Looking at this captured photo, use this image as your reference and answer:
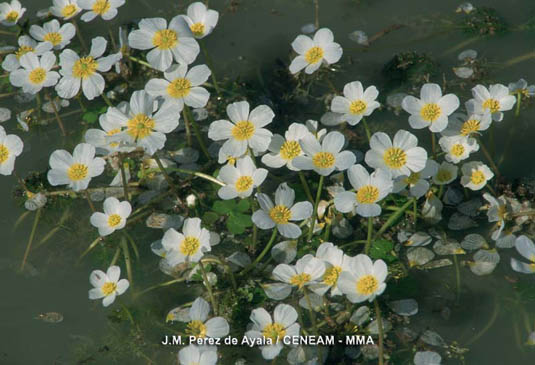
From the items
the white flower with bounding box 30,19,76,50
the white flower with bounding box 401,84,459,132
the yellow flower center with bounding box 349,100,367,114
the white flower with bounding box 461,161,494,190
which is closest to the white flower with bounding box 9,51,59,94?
the white flower with bounding box 30,19,76,50

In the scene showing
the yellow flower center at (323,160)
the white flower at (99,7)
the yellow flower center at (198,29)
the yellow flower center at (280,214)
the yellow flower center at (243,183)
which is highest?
the white flower at (99,7)

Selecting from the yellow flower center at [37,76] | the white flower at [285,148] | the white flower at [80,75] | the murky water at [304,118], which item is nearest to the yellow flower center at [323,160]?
the white flower at [285,148]

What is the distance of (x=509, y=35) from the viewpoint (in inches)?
113

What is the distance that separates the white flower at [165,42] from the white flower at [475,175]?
3.79 feet

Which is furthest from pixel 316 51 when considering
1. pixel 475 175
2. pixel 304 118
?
pixel 475 175

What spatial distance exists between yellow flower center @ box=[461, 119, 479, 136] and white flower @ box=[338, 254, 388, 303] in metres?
0.70

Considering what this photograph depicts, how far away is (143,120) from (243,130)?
0.38 meters

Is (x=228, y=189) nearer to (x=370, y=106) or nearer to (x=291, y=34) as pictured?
(x=370, y=106)

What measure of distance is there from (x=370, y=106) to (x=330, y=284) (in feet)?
2.40

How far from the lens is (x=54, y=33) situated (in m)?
2.77

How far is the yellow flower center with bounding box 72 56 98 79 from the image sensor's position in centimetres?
244

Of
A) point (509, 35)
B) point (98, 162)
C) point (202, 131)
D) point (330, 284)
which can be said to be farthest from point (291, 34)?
point (330, 284)

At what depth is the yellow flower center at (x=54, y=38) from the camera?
275 cm

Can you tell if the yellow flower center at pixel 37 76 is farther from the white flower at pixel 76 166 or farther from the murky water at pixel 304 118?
the white flower at pixel 76 166
